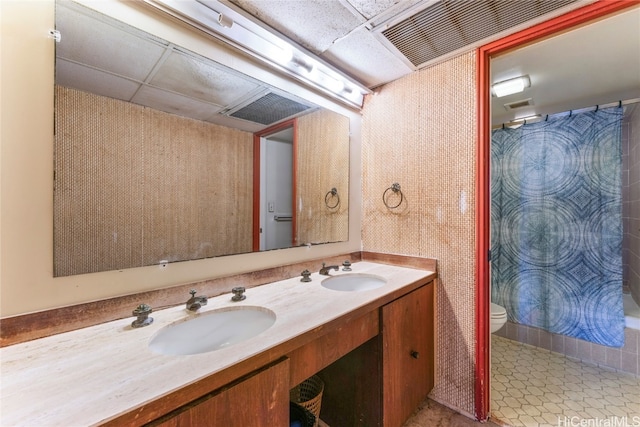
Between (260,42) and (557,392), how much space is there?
2700mm

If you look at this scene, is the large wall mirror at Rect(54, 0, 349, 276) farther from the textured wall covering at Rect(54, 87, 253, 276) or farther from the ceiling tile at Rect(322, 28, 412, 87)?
the ceiling tile at Rect(322, 28, 412, 87)

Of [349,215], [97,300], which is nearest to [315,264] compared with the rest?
[349,215]

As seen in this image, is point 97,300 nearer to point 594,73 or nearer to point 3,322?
point 3,322

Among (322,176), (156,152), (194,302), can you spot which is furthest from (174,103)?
(322,176)

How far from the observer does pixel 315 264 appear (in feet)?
5.42

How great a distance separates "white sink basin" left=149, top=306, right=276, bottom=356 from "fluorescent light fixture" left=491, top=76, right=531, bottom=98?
91.5 inches

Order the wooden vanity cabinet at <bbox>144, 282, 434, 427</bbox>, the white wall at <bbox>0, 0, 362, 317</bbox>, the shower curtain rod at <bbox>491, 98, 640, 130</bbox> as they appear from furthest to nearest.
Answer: the shower curtain rod at <bbox>491, 98, 640, 130</bbox>, the white wall at <bbox>0, 0, 362, 317</bbox>, the wooden vanity cabinet at <bbox>144, 282, 434, 427</bbox>

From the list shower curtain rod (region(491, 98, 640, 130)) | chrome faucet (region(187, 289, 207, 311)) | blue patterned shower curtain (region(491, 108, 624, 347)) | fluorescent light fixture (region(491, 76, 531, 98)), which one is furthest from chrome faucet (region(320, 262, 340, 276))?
shower curtain rod (region(491, 98, 640, 130))

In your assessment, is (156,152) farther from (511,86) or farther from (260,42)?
(511,86)

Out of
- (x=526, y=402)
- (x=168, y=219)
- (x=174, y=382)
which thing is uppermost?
(x=168, y=219)

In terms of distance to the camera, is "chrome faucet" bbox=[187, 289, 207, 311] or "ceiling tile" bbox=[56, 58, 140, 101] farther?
"chrome faucet" bbox=[187, 289, 207, 311]

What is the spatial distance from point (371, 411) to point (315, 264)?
787 millimetres

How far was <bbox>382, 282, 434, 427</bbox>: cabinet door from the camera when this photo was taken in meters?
1.18

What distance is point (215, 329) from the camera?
1.04m
